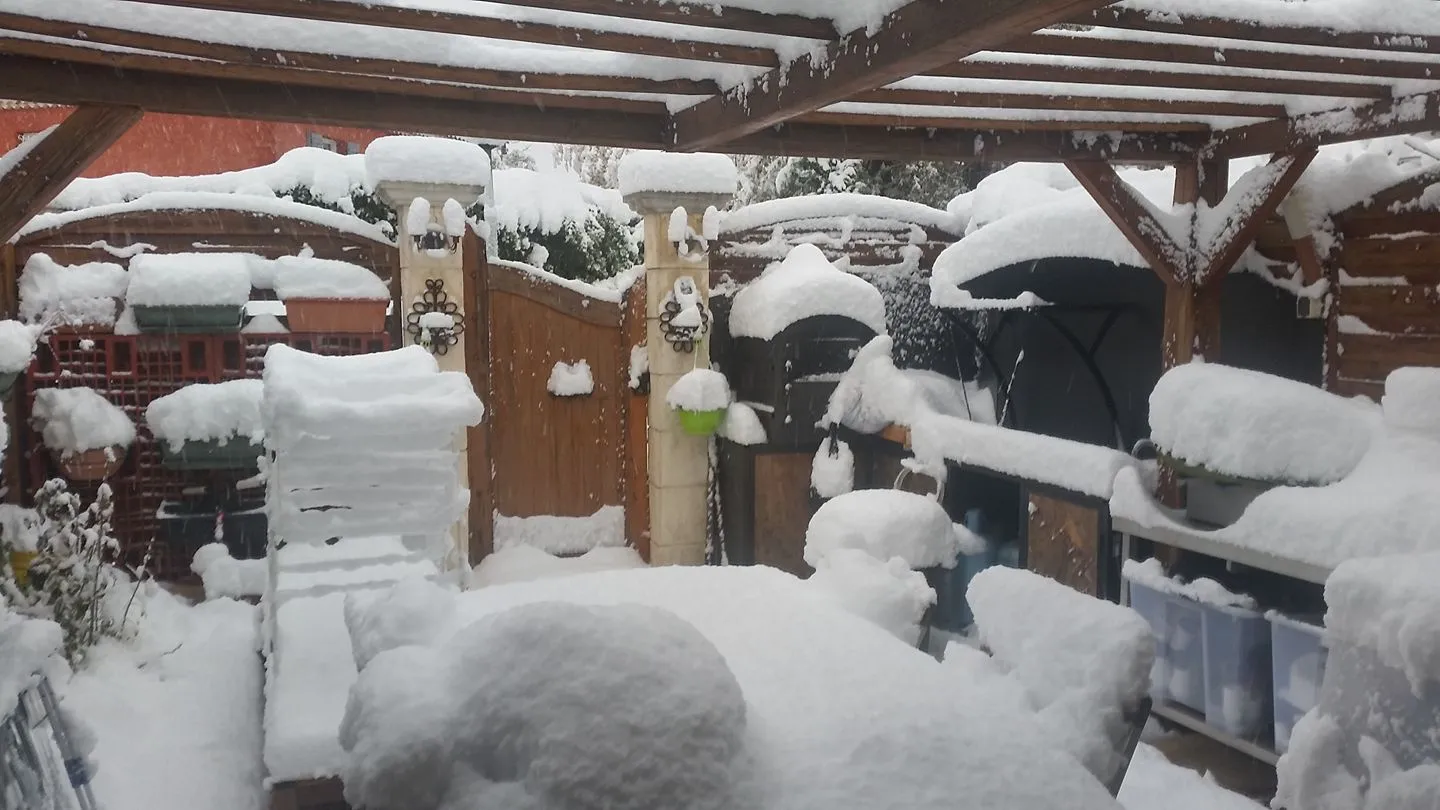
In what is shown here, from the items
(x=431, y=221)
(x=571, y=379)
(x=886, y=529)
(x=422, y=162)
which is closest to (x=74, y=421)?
(x=431, y=221)

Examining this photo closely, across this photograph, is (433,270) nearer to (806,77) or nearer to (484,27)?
(484,27)

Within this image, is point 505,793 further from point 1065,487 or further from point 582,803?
point 1065,487

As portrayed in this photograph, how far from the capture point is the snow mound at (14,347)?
4.61m

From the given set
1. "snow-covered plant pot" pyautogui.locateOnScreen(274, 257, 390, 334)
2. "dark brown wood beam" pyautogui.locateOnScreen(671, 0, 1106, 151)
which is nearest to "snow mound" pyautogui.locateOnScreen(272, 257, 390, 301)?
"snow-covered plant pot" pyautogui.locateOnScreen(274, 257, 390, 334)

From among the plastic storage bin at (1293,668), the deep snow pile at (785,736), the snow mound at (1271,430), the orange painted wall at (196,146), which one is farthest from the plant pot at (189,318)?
the orange painted wall at (196,146)

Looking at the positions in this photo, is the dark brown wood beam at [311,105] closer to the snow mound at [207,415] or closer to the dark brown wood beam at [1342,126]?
the snow mound at [207,415]

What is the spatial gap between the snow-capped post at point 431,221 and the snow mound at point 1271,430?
3.59 meters

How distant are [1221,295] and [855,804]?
12.9 ft

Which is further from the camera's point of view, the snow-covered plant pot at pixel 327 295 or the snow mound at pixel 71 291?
the snow-covered plant pot at pixel 327 295

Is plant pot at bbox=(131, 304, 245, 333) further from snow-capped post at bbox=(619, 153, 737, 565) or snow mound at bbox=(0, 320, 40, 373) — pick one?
snow-capped post at bbox=(619, 153, 737, 565)

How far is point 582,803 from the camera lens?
143 cm

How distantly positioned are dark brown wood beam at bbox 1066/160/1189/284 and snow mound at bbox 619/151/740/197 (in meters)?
2.11

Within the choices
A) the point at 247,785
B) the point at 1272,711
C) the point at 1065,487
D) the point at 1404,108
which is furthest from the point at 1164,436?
the point at 247,785

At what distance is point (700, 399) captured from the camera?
571cm
